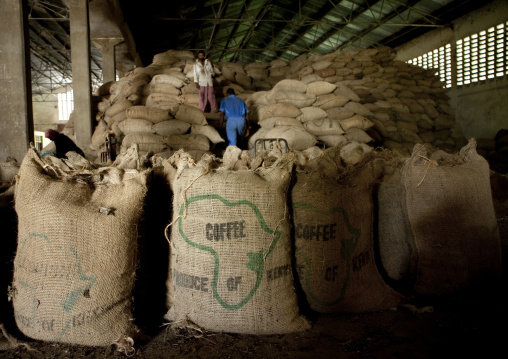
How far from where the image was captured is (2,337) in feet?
4.72

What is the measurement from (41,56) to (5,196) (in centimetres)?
1469

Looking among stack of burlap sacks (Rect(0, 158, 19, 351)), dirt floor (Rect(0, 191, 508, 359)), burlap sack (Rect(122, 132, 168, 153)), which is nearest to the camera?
dirt floor (Rect(0, 191, 508, 359))

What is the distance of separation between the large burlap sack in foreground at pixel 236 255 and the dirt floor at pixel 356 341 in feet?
0.25

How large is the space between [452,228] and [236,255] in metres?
1.28

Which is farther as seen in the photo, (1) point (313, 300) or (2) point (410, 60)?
(2) point (410, 60)

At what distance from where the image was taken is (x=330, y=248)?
1.67 m

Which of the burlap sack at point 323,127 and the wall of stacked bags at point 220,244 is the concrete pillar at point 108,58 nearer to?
the burlap sack at point 323,127

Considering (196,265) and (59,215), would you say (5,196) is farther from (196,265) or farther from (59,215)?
(196,265)

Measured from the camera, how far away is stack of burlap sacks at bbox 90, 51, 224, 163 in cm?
443

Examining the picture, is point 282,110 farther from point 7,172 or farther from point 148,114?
point 7,172

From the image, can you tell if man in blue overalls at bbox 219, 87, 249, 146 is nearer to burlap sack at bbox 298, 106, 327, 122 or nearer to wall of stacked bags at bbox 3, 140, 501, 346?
burlap sack at bbox 298, 106, 327, 122

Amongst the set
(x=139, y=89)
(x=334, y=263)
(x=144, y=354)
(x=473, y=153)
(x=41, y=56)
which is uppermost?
(x=41, y=56)

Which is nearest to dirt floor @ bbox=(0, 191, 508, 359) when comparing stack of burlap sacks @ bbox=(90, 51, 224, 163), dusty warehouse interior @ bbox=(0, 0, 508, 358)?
dusty warehouse interior @ bbox=(0, 0, 508, 358)

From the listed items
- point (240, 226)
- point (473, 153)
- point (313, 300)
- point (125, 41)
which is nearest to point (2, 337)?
point (240, 226)
